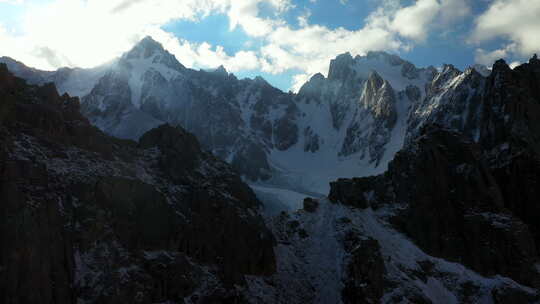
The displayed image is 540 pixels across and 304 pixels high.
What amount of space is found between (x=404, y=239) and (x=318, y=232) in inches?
464

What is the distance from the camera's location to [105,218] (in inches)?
1961

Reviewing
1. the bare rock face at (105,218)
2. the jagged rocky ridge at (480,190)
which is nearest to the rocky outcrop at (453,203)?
the jagged rocky ridge at (480,190)

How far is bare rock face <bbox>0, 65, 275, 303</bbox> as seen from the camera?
136ft

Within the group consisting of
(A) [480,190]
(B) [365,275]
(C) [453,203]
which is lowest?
(B) [365,275]

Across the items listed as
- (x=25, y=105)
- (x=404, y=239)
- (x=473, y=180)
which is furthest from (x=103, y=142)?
(x=473, y=180)

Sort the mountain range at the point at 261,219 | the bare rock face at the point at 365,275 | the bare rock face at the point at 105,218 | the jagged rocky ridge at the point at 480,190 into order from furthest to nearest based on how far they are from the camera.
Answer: the jagged rocky ridge at the point at 480,190, the bare rock face at the point at 365,275, the mountain range at the point at 261,219, the bare rock face at the point at 105,218

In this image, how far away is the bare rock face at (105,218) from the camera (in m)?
41.3

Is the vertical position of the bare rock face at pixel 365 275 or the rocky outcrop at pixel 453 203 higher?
the rocky outcrop at pixel 453 203

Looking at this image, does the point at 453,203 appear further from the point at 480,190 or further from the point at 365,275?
the point at 365,275

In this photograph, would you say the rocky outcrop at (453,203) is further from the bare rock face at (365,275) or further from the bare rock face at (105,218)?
the bare rock face at (105,218)

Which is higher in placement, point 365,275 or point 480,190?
point 480,190

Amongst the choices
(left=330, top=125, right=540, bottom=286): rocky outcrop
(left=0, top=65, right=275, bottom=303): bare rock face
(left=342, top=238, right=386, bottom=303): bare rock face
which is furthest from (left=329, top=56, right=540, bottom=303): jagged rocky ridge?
(left=0, top=65, right=275, bottom=303): bare rock face

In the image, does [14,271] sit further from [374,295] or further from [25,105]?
[374,295]

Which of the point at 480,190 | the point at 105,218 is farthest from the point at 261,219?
the point at 480,190
